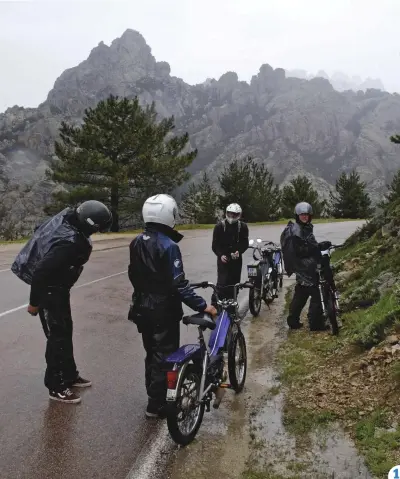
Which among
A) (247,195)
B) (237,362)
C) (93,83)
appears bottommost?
(237,362)

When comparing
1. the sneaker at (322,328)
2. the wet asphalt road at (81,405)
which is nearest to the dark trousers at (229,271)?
the wet asphalt road at (81,405)

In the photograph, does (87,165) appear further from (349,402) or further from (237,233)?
(349,402)

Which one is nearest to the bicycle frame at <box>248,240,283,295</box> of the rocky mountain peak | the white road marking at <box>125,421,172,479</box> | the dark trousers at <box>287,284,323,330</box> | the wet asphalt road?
the dark trousers at <box>287,284,323,330</box>

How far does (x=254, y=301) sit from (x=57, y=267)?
517 centimetres

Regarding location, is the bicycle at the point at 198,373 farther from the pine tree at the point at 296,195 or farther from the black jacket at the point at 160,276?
the pine tree at the point at 296,195

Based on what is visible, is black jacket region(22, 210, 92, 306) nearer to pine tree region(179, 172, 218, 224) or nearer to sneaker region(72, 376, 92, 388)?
sneaker region(72, 376, 92, 388)

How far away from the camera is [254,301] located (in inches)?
363

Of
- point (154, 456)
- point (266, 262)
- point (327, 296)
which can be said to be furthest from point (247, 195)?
point (154, 456)

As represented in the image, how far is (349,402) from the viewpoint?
16.4ft

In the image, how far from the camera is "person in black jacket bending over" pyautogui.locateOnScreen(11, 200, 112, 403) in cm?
482

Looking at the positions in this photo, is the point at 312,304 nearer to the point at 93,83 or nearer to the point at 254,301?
the point at 254,301

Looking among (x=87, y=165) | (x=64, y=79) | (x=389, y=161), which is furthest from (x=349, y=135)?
(x=87, y=165)

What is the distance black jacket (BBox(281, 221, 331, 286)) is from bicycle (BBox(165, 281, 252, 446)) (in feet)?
8.63

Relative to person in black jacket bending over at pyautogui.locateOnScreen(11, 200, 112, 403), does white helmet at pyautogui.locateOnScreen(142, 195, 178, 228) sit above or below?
above
